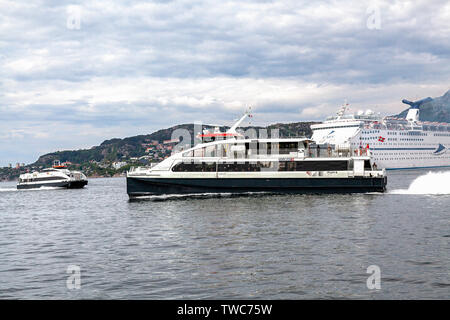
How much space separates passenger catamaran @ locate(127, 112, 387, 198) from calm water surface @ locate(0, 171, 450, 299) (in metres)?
10.5

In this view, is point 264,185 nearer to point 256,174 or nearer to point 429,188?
point 256,174

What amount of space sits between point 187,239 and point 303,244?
498 cm

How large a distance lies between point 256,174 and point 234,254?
22952mm

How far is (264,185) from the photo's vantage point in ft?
122

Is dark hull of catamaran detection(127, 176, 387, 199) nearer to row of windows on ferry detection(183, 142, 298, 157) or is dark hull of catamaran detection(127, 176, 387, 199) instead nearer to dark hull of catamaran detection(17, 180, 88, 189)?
row of windows on ferry detection(183, 142, 298, 157)

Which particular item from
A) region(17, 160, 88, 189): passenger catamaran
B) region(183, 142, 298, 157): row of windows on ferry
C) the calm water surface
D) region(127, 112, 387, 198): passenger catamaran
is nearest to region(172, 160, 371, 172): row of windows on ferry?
region(127, 112, 387, 198): passenger catamaran

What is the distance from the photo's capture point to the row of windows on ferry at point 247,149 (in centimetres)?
3850

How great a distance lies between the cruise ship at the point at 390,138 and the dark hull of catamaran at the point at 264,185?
63945 mm

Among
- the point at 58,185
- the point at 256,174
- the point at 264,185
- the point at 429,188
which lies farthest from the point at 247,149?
the point at 58,185

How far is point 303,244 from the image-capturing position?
15.8 metres

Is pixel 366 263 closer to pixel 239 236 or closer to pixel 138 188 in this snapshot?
pixel 239 236

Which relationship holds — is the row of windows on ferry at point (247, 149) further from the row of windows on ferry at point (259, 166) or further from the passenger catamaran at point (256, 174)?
the row of windows on ferry at point (259, 166)

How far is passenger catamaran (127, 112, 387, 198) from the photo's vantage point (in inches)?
1459
